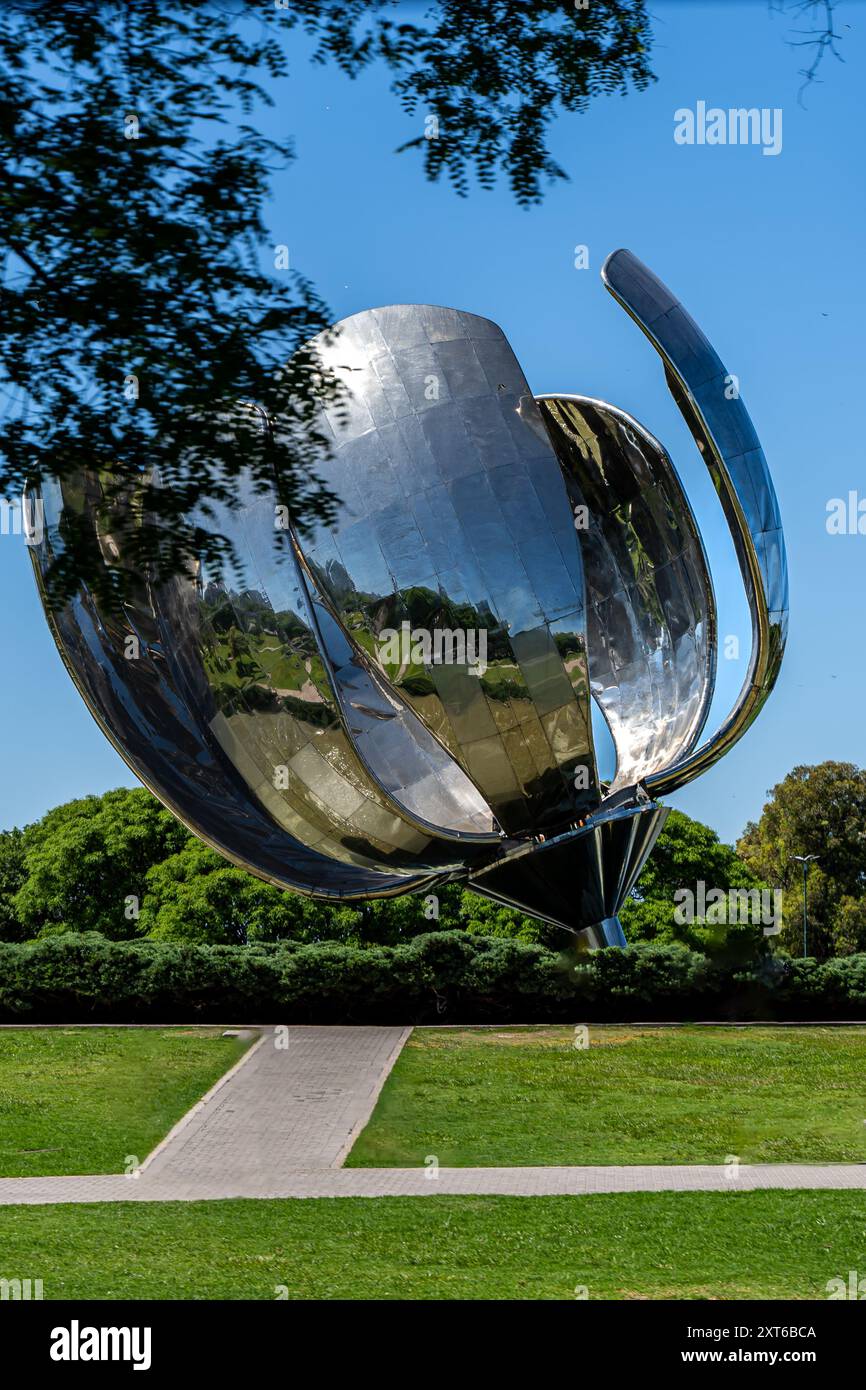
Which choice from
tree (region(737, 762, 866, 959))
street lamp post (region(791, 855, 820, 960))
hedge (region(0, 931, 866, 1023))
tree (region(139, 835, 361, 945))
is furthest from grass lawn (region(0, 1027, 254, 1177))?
tree (region(737, 762, 866, 959))

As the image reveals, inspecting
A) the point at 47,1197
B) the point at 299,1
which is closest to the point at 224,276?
the point at 299,1

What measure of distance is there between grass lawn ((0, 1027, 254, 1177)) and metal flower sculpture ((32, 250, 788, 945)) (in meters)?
8.60

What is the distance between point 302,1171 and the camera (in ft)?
37.6

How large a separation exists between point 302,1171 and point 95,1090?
3932mm

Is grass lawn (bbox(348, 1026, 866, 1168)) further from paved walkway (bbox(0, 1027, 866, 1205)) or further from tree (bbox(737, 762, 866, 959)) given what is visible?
tree (bbox(737, 762, 866, 959))

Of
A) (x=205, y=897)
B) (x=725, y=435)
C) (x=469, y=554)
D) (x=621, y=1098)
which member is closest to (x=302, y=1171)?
(x=621, y=1098)

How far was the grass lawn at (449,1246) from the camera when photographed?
7379 mm

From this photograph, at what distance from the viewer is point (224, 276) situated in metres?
3.08

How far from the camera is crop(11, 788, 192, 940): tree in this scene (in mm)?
23125

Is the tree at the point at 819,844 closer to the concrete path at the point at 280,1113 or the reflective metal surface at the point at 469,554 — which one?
the concrete path at the point at 280,1113

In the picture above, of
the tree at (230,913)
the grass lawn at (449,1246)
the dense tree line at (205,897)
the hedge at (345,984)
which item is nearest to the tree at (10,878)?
the dense tree line at (205,897)

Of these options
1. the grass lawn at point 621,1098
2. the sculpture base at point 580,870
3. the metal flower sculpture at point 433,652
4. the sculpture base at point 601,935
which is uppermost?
the metal flower sculpture at point 433,652

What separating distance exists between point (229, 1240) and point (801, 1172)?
464 centimetres

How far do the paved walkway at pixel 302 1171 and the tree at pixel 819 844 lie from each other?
66.1 feet
